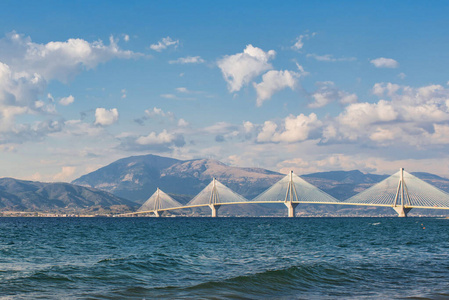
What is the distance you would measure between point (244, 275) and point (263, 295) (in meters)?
5.34

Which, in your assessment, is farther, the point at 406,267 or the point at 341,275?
the point at 406,267

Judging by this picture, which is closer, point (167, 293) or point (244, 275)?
point (167, 293)

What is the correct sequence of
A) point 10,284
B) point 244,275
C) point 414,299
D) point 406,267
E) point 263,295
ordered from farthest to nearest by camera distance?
1. point 406,267
2. point 244,275
3. point 10,284
4. point 263,295
5. point 414,299

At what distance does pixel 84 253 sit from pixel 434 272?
31.3 m

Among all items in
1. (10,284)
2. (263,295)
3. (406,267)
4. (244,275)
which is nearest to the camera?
(263,295)

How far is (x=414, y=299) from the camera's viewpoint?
23.6 metres

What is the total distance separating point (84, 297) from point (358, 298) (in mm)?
14039

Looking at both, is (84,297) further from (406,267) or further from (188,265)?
(406,267)

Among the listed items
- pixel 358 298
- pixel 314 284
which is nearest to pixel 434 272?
pixel 314 284

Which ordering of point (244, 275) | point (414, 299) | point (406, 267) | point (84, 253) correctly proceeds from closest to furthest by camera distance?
point (414, 299)
point (244, 275)
point (406, 267)
point (84, 253)

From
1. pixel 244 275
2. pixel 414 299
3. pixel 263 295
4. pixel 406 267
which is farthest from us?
pixel 406 267

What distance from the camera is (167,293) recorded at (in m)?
25.1

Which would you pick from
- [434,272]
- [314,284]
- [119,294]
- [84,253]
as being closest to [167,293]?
[119,294]

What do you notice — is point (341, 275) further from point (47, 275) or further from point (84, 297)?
point (47, 275)
